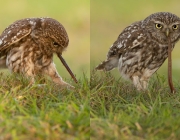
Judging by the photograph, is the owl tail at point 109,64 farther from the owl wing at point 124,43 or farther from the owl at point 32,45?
the owl at point 32,45

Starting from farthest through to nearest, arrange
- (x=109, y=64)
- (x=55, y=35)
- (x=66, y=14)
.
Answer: (x=66, y=14), (x=109, y=64), (x=55, y=35)

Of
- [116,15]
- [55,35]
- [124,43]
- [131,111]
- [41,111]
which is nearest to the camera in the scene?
[41,111]

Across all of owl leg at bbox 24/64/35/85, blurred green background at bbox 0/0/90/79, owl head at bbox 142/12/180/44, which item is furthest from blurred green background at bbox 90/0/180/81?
owl leg at bbox 24/64/35/85

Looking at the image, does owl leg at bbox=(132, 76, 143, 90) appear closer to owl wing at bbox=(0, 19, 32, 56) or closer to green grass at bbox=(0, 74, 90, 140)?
green grass at bbox=(0, 74, 90, 140)

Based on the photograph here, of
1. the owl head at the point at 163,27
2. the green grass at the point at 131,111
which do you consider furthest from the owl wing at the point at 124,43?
the green grass at the point at 131,111

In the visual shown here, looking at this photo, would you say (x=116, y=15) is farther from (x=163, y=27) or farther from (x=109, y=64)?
(x=163, y=27)

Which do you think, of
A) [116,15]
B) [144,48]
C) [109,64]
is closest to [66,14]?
[116,15]

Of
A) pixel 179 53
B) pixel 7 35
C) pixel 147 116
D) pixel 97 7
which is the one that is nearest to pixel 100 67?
pixel 7 35

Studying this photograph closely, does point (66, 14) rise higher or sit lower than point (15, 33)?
lower
